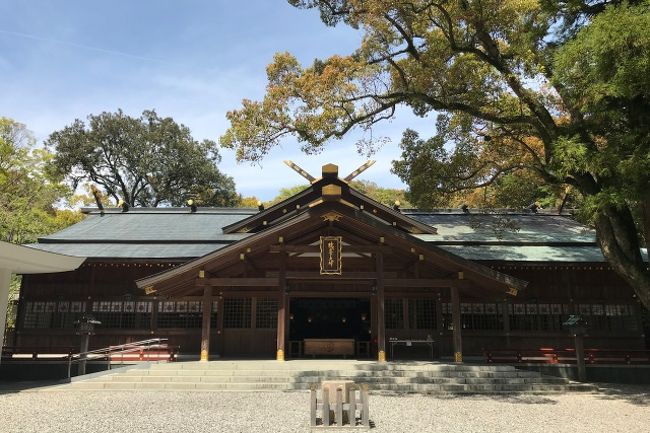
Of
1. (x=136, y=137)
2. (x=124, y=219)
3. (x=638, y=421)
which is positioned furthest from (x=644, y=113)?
(x=136, y=137)

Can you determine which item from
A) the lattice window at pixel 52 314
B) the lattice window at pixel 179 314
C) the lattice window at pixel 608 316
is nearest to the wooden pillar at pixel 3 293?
the lattice window at pixel 52 314

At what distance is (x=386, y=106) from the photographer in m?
15.9

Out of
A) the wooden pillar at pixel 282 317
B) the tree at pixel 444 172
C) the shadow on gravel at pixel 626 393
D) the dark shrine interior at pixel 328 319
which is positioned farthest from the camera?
the dark shrine interior at pixel 328 319

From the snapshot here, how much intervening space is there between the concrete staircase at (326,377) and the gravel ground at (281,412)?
18.0 inches

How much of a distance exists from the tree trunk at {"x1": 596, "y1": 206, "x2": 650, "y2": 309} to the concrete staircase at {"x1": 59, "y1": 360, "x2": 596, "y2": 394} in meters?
3.11

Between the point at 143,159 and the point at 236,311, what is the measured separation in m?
28.3

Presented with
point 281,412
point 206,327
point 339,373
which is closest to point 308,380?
point 339,373

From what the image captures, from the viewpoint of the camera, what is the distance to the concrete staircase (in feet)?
39.3

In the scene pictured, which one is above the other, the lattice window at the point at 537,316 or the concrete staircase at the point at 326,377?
the lattice window at the point at 537,316

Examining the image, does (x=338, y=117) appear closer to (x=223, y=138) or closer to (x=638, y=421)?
(x=223, y=138)

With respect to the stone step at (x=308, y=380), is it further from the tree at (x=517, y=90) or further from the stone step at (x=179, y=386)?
the tree at (x=517, y=90)

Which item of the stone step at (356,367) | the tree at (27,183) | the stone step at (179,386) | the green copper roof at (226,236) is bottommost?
the stone step at (179,386)

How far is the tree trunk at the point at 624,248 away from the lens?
39.3 ft

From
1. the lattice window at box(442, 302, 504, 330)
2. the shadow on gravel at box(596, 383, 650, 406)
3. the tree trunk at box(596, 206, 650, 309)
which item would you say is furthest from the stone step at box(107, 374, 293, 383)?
the tree trunk at box(596, 206, 650, 309)
